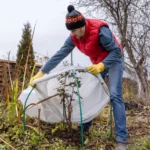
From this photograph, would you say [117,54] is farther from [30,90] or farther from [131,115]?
[131,115]

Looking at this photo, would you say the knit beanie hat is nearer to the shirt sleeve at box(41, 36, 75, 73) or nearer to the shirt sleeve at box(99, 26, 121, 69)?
the shirt sleeve at box(99, 26, 121, 69)

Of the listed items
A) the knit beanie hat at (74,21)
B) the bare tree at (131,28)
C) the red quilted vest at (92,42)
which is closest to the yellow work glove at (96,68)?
the red quilted vest at (92,42)

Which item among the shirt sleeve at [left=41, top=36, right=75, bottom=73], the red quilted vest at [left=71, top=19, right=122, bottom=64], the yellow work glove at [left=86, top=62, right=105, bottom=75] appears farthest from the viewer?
the shirt sleeve at [left=41, top=36, right=75, bottom=73]

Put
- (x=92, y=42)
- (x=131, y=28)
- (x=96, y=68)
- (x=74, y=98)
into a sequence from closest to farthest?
(x=96, y=68) → (x=92, y=42) → (x=74, y=98) → (x=131, y=28)

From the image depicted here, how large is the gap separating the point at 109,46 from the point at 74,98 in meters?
0.71

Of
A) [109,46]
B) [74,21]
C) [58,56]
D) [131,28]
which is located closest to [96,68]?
[109,46]

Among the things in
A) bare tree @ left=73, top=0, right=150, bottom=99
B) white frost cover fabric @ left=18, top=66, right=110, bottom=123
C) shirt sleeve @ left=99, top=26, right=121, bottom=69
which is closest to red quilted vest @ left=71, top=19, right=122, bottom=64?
shirt sleeve @ left=99, top=26, right=121, bottom=69

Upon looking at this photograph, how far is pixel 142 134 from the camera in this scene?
4020 mm

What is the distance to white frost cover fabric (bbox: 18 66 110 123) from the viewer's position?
11.6 feet

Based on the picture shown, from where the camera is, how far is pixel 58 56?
12.2ft

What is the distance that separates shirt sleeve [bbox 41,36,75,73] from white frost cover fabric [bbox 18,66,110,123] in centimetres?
13

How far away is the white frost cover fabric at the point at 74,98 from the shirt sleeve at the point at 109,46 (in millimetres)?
271

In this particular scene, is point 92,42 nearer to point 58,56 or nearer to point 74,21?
point 74,21

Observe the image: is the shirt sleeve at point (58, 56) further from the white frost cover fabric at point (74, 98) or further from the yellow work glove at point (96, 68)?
the yellow work glove at point (96, 68)
